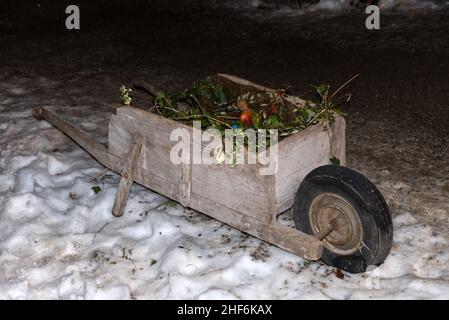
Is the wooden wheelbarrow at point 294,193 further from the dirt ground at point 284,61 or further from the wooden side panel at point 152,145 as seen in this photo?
the dirt ground at point 284,61

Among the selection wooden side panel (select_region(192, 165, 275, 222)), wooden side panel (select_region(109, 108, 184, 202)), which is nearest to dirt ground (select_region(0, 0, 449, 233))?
wooden side panel (select_region(192, 165, 275, 222))

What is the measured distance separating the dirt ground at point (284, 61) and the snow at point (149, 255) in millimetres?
839

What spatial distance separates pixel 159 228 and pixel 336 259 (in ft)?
4.78

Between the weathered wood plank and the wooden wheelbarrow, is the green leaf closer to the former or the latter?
the wooden wheelbarrow

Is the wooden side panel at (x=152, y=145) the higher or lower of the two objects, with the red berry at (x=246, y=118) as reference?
lower

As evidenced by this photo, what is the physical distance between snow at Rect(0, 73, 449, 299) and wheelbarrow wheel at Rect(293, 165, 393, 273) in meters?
0.20

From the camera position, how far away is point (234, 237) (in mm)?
4973

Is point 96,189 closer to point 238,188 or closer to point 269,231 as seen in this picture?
point 238,188

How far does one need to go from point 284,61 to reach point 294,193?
4468 mm

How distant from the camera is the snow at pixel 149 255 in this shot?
4.38m

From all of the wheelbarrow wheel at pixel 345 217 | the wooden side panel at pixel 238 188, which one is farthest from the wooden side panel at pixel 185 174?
the wheelbarrow wheel at pixel 345 217

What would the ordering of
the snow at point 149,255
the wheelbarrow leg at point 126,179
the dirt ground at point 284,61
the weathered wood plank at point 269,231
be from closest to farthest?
1. the weathered wood plank at point 269,231
2. the snow at point 149,255
3. the wheelbarrow leg at point 126,179
4. the dirt ground at point 284,61

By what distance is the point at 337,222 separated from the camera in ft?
14.1

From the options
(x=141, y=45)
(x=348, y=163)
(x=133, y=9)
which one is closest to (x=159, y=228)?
(x=348, y=163)
